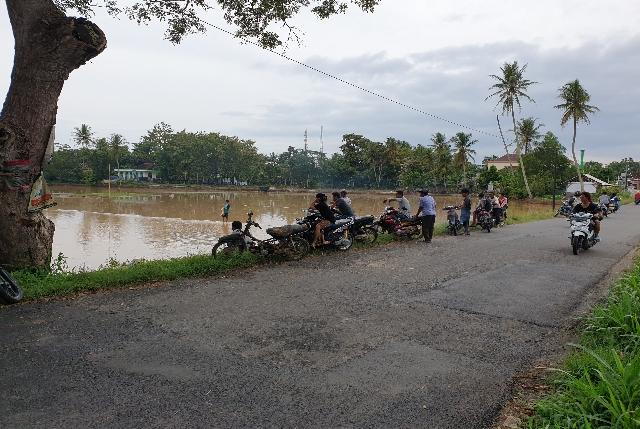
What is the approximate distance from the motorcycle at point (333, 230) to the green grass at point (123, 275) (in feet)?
5.34

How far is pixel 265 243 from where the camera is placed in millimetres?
9305

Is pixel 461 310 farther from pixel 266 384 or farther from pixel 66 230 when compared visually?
pixel 66 230

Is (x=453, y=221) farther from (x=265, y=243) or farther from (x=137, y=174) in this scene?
(x=137, y=174)

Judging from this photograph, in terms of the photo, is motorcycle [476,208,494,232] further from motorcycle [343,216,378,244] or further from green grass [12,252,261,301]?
green grass [12,252,261,301]

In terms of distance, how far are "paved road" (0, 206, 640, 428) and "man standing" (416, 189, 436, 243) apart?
16.5 ft

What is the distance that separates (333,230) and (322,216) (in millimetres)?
596

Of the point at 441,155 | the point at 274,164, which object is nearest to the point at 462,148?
the point at 441,155

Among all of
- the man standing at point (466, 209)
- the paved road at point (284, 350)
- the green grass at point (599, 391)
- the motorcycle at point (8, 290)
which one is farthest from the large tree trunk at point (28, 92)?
the man standing at point (466, 209)

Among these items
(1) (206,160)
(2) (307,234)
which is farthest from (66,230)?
(1) (206,160)

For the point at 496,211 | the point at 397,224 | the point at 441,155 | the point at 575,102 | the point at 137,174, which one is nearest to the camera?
the point at 397,224

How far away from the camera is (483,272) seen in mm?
8867

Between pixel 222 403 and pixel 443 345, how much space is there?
2.43 metres

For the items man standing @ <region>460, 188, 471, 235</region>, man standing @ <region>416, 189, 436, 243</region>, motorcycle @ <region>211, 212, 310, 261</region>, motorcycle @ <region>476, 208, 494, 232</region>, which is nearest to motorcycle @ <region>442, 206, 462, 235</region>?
man standing @ <region>460, 188, 471, 235</region>

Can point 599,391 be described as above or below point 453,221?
below
